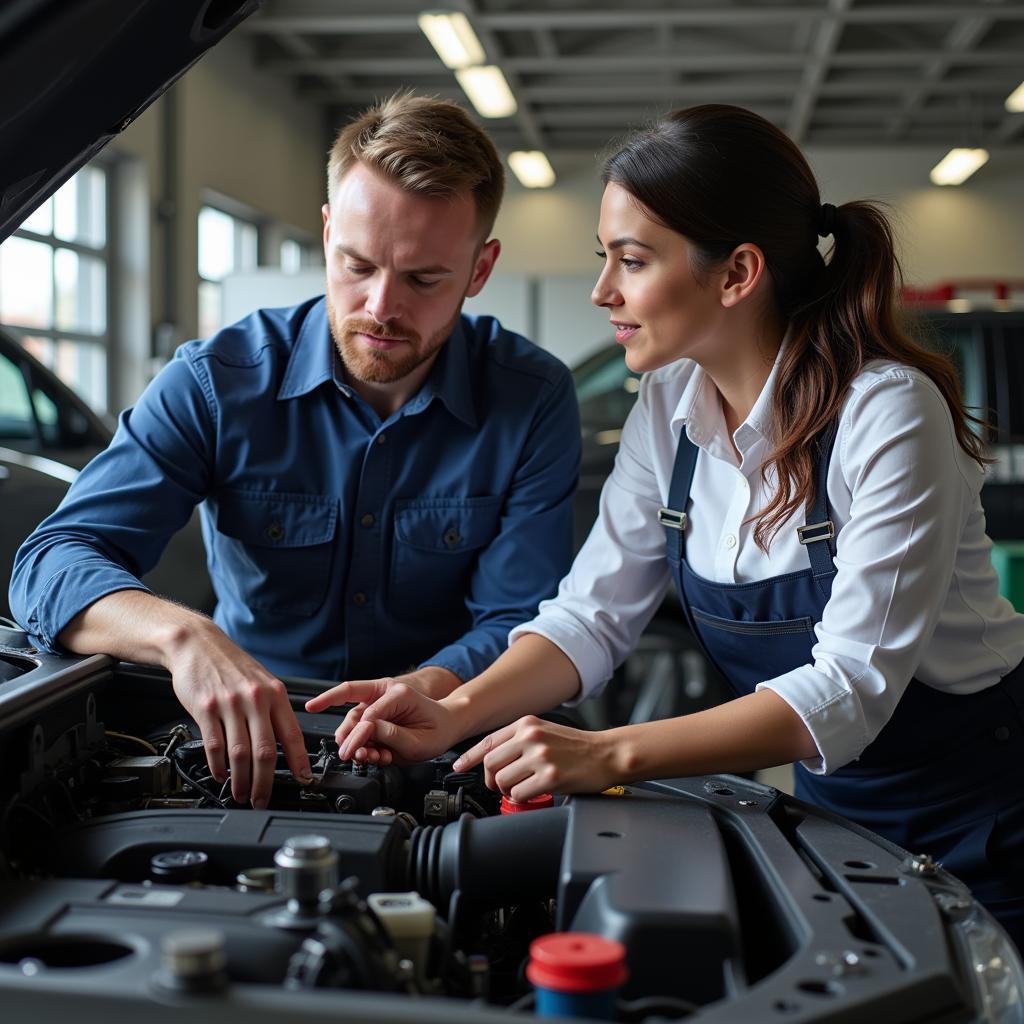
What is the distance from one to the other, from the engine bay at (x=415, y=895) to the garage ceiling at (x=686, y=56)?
6543 mm

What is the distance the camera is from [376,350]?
6.09ft

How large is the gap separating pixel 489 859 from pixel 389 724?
0.30 meters

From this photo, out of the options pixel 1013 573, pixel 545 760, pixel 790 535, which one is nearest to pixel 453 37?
pixel 1013 573

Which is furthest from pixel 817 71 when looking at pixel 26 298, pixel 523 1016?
pixel 523 1016

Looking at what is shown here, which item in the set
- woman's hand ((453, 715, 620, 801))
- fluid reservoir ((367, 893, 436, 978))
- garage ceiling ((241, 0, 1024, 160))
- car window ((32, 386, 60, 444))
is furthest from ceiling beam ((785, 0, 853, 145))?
fluid reservoir ((367, 893, 436, 978))

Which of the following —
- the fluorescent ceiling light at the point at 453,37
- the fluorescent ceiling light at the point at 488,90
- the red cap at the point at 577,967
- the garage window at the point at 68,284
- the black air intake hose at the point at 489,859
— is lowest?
the black air intake hose at the point at 489,859

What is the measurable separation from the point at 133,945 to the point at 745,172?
4.08 feet

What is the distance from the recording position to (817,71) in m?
9.12

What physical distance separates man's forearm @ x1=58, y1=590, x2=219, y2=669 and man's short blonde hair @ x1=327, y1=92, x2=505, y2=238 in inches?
28.4

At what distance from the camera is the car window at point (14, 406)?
13.5ft

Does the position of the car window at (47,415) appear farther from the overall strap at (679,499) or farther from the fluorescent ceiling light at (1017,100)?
the fluorescent ceiling light at (1017,100)

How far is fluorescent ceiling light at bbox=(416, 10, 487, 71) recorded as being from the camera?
7305mm

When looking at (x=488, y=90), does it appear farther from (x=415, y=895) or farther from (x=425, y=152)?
(x=415, y=895)

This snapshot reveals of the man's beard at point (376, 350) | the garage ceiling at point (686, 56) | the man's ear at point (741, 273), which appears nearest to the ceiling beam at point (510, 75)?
the garage ceiling at point (686, 56)
